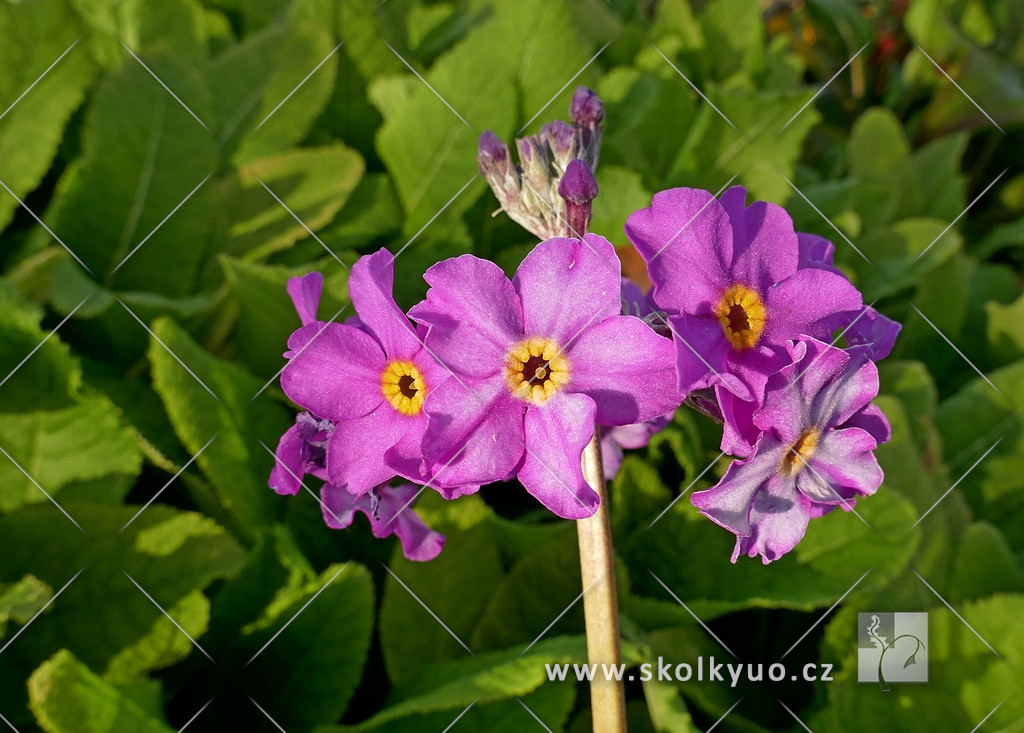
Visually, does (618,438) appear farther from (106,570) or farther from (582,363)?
(106,570)

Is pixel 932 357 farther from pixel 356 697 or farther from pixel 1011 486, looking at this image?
pixel 356 697

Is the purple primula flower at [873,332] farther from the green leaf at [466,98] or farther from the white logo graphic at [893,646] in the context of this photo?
the green leaf at [466,98]

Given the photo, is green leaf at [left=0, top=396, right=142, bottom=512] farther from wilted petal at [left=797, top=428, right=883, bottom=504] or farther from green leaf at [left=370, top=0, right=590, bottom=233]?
wilted petal at [left=797, top=428, right=883, bottom=504]

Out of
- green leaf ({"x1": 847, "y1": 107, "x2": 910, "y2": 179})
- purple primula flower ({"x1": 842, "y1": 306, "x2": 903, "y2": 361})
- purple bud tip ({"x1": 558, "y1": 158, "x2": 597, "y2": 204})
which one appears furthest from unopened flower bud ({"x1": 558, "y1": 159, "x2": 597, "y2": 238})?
green leaf ({"x1": 847, "y1": 107, "x2": 910, "y2": 179})

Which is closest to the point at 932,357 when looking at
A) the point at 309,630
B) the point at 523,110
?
the point at 523,110

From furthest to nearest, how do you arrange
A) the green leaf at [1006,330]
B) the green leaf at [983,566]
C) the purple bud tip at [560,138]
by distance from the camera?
the green leaf at [1006,330]
the green leaf at [983,566]
the purple bud tip at [560,138]

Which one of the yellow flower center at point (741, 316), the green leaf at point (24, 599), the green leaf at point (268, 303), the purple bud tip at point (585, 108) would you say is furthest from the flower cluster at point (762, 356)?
the green leaf at point (24, 599)
